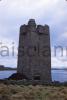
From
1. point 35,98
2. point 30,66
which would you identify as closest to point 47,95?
point 35,98

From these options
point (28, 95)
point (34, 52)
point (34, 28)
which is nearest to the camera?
point (28, 95)

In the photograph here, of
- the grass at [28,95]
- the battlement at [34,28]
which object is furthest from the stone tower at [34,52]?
the grass at [28,95]

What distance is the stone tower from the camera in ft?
97.9

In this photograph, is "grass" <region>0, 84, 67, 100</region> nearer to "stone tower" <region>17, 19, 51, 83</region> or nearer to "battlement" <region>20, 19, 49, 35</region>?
"stone tower" <region>17, 19, 51, 83</region>

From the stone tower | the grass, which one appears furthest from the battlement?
the grass

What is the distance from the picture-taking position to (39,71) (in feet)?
98.2

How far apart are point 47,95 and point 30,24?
589 inches

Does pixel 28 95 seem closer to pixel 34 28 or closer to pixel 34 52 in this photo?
pixel 34 52

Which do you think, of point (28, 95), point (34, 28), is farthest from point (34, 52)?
point (28, 95)

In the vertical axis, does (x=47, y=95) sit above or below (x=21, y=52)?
below

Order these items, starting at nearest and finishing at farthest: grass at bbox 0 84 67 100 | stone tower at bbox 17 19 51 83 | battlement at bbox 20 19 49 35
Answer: grass at bbox 0 84 67 100, stone tower at bbox 17 19 51 83, battlement at bbox 20 19 49 35

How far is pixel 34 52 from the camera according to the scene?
3002cm

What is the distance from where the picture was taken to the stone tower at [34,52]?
29.8 metres

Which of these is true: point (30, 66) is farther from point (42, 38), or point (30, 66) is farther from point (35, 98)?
point (35, 98)
